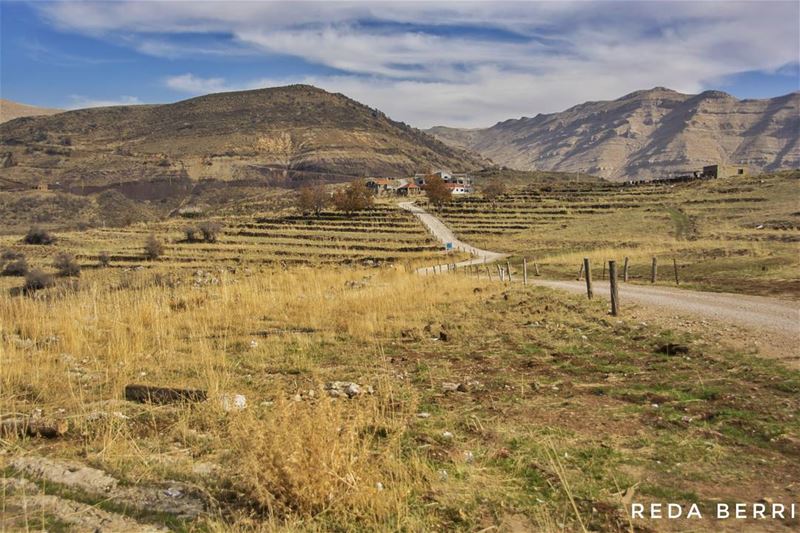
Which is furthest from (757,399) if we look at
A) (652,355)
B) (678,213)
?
(678,213)

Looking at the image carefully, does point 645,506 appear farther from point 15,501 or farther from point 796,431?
point 15,501

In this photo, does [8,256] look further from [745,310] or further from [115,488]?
[745,310]

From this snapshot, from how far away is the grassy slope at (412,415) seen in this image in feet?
12.4

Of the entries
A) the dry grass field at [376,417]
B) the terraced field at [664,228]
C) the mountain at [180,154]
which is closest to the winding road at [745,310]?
the dry grass field at [376,417]

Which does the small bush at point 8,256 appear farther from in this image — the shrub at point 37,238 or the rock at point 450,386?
the rock at point 450,386

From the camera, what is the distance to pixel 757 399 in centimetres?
629

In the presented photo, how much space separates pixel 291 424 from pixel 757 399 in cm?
546

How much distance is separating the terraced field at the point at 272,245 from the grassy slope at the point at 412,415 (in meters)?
28.8

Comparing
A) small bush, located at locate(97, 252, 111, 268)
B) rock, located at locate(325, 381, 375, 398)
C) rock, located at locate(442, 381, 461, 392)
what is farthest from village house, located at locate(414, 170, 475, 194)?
rock, located at locate(325, 381, 375, 398)

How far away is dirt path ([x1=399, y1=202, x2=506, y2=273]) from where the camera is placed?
138 ft

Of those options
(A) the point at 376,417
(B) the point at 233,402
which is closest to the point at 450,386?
(A) the point at 376,417

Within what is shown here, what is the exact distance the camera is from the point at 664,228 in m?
55.2

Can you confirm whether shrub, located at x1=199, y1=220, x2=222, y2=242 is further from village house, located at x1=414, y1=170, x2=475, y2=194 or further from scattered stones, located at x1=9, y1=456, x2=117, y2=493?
village house, located at x1=414, y1=170, x2=475, y2=194

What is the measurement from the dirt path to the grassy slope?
2073 centimetres
